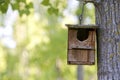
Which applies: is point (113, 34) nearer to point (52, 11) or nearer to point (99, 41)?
point (99, 41)

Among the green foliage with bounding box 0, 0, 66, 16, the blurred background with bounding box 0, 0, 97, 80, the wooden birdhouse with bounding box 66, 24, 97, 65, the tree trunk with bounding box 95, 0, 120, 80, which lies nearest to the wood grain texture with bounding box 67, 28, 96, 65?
the wooden birdhouse with bounding box 66, 24, 97, 65

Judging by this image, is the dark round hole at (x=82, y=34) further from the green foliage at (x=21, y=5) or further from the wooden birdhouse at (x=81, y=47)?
the green foliage at (x=21, y=5)

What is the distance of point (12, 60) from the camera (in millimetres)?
17766

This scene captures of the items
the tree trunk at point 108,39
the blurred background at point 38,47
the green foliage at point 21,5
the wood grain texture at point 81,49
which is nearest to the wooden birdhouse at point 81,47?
the wood grain texture at point 81,49

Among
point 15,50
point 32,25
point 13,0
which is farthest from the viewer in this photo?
point 15,50

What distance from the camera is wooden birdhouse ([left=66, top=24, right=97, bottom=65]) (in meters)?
3.93

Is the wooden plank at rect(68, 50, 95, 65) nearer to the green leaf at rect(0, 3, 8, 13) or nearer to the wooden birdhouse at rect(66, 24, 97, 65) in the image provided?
the wooden birdhouse at rect(66, 24, 97, 65)

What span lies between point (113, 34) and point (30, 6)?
1.50 metres

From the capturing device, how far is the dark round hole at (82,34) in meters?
4.04

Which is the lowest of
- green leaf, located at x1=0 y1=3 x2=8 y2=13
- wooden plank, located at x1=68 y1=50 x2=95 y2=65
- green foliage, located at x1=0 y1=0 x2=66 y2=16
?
wooden plank, located at x1=68 y1=50 x2=95 y2=65

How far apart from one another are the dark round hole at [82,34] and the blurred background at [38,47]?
5410mm

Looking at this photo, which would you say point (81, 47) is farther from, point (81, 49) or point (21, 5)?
point (21, 5)

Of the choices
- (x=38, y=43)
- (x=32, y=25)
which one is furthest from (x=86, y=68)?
(x=32, y=25)

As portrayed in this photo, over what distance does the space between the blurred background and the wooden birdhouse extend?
18.3 ft
